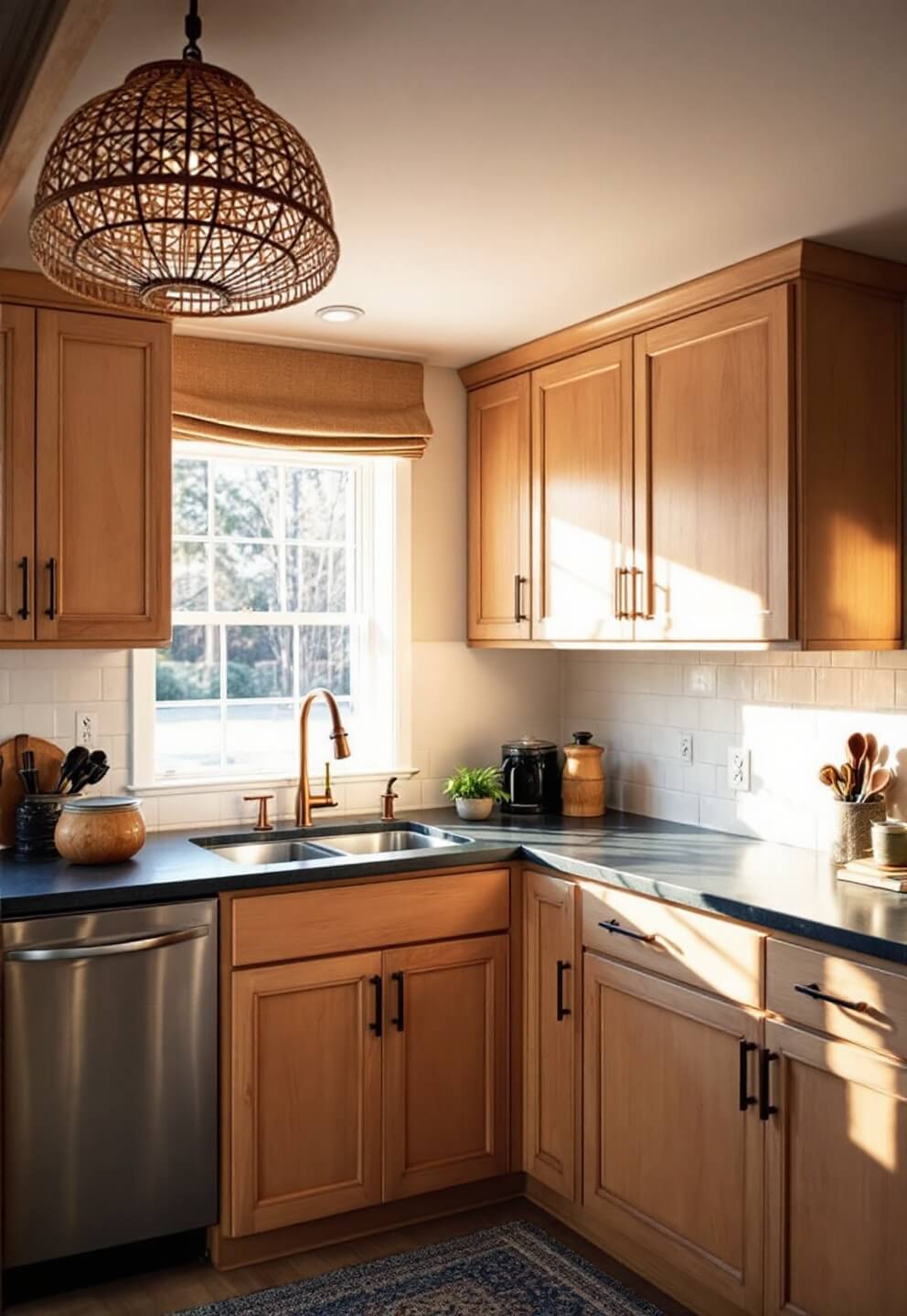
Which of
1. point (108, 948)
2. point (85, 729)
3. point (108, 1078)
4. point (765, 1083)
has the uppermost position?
point (85, 729)

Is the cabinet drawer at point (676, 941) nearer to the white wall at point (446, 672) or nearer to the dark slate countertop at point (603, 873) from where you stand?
the dark slate countertop at point (603, 873)

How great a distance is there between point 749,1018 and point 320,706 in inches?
71.6

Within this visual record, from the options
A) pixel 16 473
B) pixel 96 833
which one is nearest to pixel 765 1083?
pixel 96 833

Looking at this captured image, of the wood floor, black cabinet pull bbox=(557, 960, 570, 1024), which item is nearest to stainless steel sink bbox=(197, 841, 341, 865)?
black cabinet pull bbox=(557, 960, 570, 1024)

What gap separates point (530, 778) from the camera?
12.7 feet

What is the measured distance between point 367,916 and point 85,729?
1.00 m

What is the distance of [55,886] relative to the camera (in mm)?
2770

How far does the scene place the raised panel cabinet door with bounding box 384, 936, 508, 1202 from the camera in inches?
123

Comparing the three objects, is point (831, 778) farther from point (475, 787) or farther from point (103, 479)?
point (103, 479)

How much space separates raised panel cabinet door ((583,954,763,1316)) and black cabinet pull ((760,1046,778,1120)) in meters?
0.03

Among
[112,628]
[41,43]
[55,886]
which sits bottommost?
A: [55,886]

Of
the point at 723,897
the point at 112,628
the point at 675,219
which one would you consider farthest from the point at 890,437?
the point at 112,628

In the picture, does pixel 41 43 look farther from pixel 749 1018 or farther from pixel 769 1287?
pixel 769 1287

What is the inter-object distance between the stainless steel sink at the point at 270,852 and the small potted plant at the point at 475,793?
0.49 meters
